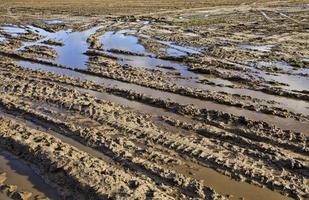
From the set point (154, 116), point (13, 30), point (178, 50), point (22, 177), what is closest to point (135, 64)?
point (178, 50)

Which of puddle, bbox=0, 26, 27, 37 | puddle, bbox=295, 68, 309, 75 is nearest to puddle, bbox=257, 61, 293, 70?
puddle, bbox=295, 68, 309, 75

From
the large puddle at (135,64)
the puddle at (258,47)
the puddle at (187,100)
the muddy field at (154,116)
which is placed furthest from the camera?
the puddle at (258,47)

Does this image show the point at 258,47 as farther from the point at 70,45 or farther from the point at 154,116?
the point at 154,116

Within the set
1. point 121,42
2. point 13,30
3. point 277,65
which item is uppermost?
point 277,65

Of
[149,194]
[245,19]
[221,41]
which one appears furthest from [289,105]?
[245,19]

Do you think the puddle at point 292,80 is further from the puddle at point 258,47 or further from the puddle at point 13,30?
the puddle at point 13,30

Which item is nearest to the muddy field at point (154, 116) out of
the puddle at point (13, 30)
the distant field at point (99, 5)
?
the puddle at point (13, 30)

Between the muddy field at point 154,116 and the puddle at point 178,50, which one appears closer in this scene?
the muddy field at point 154,116
